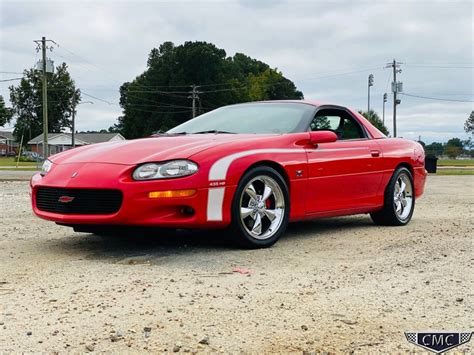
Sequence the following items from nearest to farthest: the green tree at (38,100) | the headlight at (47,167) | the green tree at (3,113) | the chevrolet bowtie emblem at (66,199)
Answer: the chevrolet bowtie emblem at (66,199) → the headlight at (47,167) → the green tree at (3,113) → the green tree at (38,100)

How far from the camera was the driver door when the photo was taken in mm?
5730

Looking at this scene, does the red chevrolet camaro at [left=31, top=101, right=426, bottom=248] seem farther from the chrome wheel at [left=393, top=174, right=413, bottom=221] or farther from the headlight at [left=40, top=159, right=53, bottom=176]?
the chrome wheel at [left=393, top=174, right=413, bottom=221]

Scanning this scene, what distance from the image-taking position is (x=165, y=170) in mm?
4656

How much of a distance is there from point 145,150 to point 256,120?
1.44 metres

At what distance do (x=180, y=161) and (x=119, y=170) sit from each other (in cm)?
48

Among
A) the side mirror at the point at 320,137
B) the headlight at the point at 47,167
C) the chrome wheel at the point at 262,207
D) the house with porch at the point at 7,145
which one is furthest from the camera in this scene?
the house with porch at the point at 7,145

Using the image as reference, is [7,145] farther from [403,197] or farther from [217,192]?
[217,192]

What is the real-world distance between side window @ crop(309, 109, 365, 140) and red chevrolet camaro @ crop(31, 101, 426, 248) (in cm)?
1

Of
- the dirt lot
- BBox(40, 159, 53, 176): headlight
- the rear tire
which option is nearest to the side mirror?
the dirt lot

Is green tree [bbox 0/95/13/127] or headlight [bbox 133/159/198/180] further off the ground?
green tree [bbox 0/95/13/127]

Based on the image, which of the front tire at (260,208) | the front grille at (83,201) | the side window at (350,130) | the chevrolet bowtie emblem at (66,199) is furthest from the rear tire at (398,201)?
the chevrolet bowtie emblem at (66,199)

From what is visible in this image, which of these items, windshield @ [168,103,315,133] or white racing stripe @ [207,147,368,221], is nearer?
white racing stripe @ [207,147,368,221]

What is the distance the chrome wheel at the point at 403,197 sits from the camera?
273 inches

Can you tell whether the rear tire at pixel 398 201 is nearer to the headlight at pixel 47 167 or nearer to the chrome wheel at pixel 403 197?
the chrome wheel at pixel 403 197
